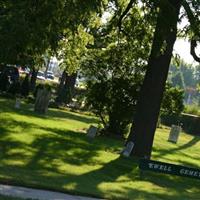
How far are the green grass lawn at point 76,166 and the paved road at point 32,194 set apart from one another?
A: 299mm

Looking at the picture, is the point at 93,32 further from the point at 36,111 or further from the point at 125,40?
the point at 125,40

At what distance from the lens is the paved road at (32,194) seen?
33.3 ft

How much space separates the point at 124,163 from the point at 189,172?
3.01 meters

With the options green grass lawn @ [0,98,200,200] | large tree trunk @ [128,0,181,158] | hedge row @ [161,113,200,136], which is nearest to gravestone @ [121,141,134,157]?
green grass lawn @ [0,98,200,200]

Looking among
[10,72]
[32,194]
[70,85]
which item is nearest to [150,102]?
[32,194]

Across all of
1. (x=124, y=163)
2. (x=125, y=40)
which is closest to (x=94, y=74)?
(x=125, y=40)

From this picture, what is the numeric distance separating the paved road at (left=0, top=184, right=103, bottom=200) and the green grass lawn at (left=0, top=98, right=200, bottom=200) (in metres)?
0.30

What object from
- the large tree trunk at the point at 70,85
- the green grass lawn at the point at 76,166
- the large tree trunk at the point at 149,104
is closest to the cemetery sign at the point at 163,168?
the green grass lawn at the point at 76,166

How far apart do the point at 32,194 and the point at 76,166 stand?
4450 mm

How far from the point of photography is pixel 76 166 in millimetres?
14891

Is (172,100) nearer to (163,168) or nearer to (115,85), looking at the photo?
(115,85)

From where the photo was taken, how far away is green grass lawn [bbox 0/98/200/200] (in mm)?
12262

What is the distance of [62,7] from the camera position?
15.8m

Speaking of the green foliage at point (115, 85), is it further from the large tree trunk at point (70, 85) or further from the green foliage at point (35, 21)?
the large tree trunk at point (70, 85)
